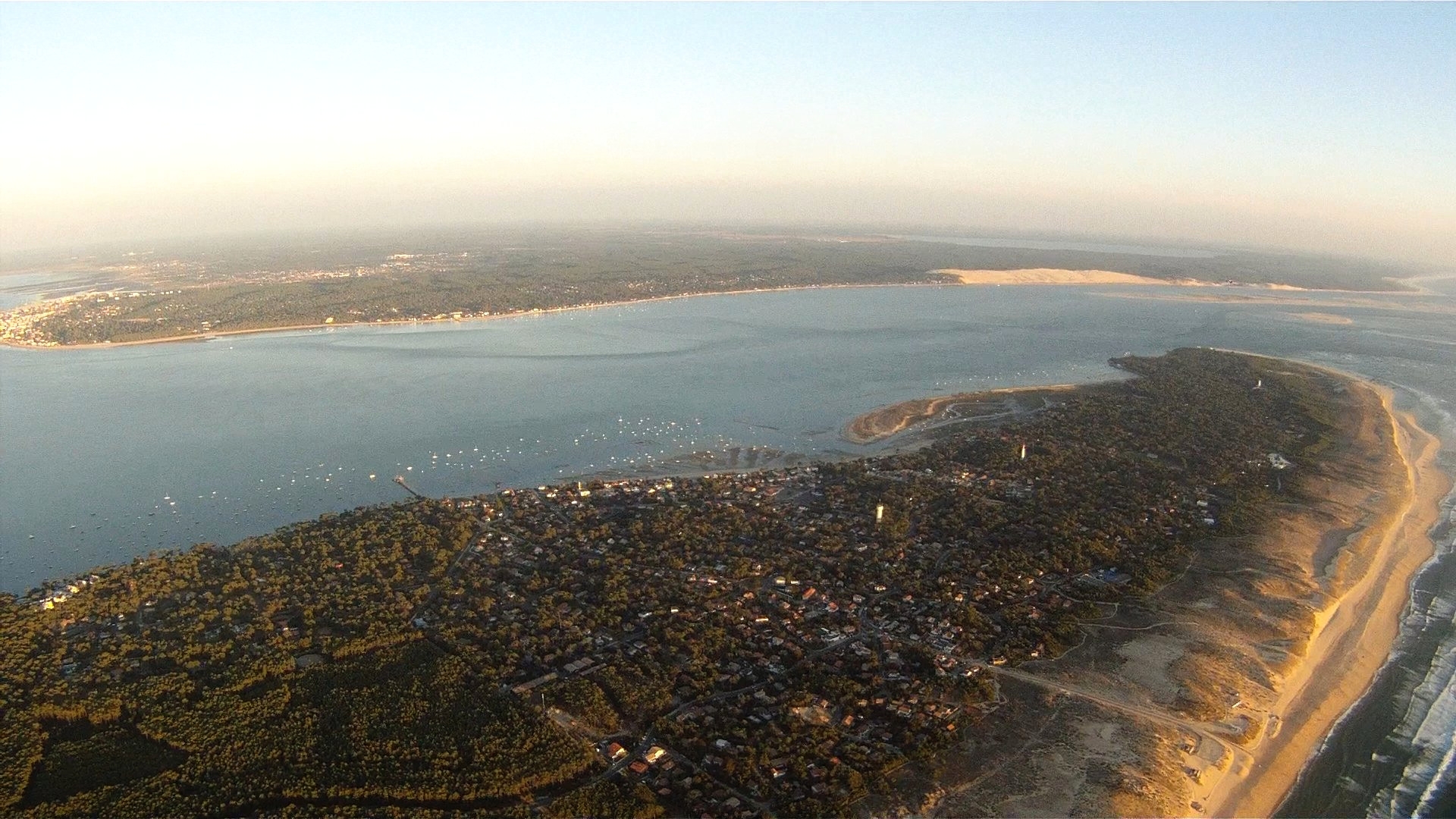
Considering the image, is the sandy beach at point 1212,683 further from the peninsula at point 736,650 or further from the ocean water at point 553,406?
the ocean water at point 553,406

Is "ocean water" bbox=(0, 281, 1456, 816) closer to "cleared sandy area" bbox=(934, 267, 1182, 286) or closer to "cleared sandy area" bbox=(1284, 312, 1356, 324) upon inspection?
Result: "cleared sandy area" bbox=(1284, 312, 1356, 324)

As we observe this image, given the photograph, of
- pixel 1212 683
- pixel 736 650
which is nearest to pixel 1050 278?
pixel 1212 683

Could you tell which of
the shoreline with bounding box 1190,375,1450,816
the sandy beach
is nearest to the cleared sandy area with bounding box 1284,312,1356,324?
the shoreline with bounding box 1190,375,1450,816

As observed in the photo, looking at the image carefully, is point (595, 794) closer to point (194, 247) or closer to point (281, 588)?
point (281, 588)

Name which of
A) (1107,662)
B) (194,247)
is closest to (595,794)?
(1107,662)

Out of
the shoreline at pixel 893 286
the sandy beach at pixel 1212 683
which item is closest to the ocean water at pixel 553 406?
the sandy beach at pixel 1212 683

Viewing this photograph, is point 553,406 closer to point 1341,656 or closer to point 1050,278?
point 1341,656
